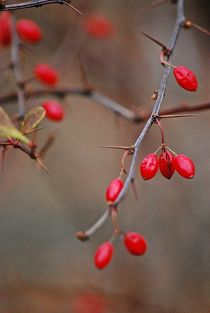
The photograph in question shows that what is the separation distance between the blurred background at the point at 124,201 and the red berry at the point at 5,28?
0.72 meters

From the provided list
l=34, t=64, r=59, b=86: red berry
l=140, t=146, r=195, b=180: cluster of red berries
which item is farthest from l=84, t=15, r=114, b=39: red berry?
l=140, t=146, r=195, b=180: cluster of red berries

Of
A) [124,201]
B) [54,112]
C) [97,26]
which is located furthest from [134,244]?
[124,201]

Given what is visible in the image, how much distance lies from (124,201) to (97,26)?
963 mm

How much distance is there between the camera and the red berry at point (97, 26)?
2.39 meters

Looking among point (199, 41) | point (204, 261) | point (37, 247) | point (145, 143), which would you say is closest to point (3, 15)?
point (145, 143)

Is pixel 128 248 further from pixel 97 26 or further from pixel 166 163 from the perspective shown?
pixel 97 26

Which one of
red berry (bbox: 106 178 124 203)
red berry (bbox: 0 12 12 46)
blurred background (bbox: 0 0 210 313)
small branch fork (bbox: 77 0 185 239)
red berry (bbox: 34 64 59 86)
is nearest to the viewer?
small branch fork (bbox: 77 0 185 239)

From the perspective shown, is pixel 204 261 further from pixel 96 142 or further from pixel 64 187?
pixel 96 142

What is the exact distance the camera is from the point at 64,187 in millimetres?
3039

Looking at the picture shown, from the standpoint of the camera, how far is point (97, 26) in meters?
2.41

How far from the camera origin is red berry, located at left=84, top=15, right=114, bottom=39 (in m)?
A: 2.39

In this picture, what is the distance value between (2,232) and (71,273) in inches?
23.3

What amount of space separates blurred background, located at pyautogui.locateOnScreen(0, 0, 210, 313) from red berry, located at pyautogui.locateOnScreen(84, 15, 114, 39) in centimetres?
3

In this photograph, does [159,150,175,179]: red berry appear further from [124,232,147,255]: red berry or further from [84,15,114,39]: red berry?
[84,15,114,39]: red berry
